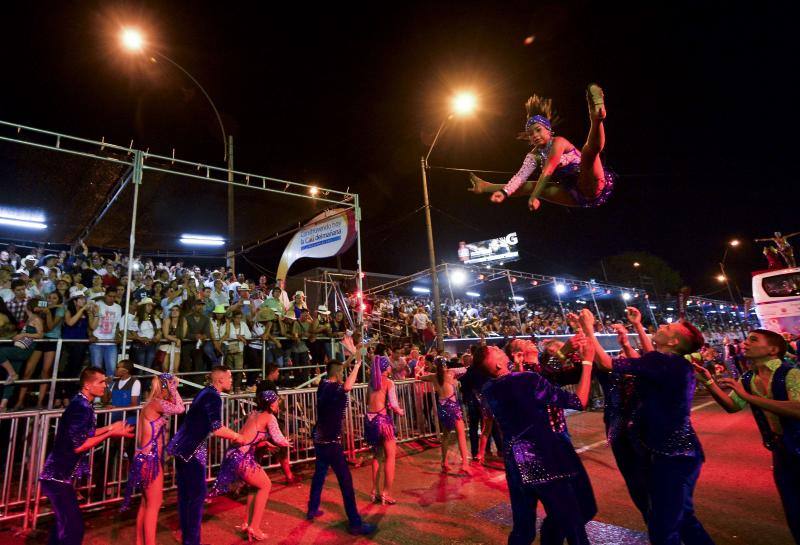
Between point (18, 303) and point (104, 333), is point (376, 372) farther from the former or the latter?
point (18, 303)

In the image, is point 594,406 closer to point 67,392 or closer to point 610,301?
point 67,392

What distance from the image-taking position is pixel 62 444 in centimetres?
387

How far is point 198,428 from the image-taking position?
4.19 meters

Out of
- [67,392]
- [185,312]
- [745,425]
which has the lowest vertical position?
[745,425]

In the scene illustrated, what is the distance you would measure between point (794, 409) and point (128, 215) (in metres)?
11.6

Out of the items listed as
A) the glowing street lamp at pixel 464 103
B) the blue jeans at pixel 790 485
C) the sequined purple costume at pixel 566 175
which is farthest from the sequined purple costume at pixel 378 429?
the glowing street lamp at pixel 464 103

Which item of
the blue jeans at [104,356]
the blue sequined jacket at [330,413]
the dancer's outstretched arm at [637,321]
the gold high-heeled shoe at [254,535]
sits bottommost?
the gold high-heeled shoe at [254,535]

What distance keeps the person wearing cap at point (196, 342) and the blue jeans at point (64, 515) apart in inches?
194

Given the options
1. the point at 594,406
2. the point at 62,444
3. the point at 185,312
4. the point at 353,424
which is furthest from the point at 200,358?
the point at 594,406

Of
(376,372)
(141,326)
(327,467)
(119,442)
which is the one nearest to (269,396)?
(327,467)

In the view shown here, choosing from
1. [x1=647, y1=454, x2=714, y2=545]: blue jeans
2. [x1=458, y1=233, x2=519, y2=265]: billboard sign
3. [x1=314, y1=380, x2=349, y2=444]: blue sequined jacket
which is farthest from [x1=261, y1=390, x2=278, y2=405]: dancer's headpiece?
[x1=458, y1=233, x2=519, y2=265]: billboard sign

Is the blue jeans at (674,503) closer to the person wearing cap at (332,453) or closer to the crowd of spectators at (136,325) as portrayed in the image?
the person wearing cap at (332,453)

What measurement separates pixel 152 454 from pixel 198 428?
532mm

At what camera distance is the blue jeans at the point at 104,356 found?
24.3ft
